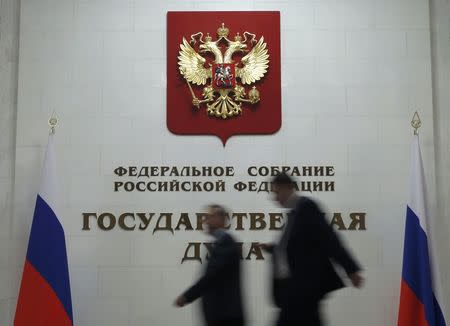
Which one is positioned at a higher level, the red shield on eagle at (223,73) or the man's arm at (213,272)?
the red shield on eagle at (223,73)

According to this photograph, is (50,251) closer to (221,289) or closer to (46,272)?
(46,272)

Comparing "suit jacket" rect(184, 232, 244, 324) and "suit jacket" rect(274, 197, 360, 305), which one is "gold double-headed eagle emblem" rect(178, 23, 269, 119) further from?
"suit jacket" rect(274, 197, 360, 305)

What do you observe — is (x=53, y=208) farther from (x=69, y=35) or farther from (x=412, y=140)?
(x=412, y=140)

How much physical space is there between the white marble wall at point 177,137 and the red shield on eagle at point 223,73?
9 cm

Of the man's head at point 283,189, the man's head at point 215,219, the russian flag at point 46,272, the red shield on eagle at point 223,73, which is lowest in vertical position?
the russian flag at point 46,272

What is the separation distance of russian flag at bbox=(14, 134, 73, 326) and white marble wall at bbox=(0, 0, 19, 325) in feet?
1.55

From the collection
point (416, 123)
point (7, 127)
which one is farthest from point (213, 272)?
point (7, 127)

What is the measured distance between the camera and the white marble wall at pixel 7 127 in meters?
5.62

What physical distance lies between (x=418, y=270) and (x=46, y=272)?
3009mm

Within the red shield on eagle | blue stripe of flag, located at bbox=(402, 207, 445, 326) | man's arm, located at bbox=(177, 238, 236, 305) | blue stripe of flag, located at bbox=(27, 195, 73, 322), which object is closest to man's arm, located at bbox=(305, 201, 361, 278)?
man's arm, located at bbox=(177, 238, 236, 305)

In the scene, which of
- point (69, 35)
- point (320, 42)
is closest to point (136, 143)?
point (69, 35)

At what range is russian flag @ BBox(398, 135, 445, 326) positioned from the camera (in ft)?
17.1

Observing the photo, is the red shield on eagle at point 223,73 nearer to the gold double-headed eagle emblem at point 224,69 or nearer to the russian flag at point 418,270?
the gold double-headed eagle emblem at point 224,69

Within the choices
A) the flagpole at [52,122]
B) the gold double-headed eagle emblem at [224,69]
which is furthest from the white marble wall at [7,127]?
the gold double-headed eagle emblem at [224,69]
